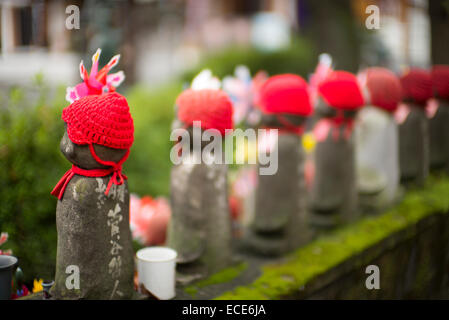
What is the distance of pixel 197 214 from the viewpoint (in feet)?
8.79

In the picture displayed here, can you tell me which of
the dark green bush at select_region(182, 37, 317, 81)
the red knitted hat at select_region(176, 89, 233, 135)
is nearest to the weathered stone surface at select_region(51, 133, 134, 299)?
the red knitted hat at select_region(176, 89, 233, 135)

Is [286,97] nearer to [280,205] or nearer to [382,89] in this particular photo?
[280,205]

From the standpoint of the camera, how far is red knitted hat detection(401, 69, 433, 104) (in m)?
4.26

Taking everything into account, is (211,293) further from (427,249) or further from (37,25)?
(37,25)

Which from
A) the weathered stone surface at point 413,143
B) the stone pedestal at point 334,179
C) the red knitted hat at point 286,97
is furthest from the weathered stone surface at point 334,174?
the weathered stone surface at point 413,143

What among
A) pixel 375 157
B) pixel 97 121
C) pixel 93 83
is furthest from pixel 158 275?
pixel 375 157

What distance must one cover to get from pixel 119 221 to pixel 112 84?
0.69m

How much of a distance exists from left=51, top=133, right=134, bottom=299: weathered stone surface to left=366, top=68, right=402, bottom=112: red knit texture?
8.11 feet

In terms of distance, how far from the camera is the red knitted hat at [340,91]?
3439 millimetres

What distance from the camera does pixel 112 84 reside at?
235 cm

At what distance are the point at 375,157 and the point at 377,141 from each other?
0.44ft

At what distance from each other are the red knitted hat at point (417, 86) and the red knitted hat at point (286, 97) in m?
1.59

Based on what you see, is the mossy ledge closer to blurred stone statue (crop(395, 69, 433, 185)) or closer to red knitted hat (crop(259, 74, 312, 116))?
blurred stone statue (crop(395, 69, 433, 185))
